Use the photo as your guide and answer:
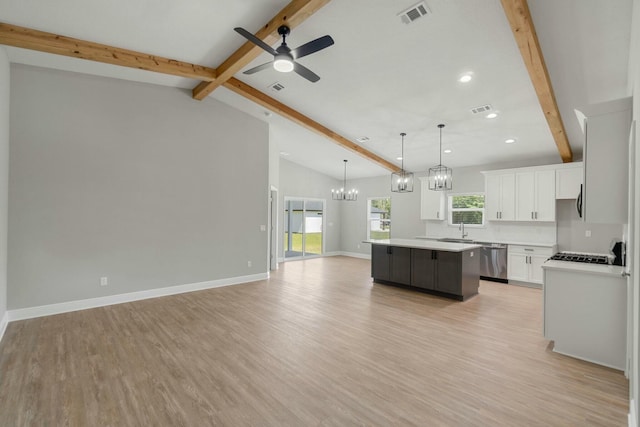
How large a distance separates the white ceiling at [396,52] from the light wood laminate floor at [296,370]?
3130mm

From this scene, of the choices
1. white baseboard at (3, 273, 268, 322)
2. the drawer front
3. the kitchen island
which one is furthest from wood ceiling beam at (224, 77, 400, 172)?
the drawer front

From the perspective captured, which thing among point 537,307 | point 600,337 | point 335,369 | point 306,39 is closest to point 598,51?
point 600,337

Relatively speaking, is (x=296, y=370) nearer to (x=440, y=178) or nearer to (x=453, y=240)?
(x=440, y=178)

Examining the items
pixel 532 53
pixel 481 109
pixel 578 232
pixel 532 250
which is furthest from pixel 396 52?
pixel 578 232

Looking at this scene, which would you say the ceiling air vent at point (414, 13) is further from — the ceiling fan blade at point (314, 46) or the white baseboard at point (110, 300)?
the white baseboard at point (110, 300)

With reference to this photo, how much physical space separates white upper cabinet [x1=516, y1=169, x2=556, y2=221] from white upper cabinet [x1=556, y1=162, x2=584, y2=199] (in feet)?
0.26

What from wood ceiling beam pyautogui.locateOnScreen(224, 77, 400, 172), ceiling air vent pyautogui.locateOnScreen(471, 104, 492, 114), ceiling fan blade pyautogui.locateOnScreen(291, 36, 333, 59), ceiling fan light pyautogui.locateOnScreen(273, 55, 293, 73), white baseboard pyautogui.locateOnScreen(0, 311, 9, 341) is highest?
wood ceiling beam pyautogui.locateOnScreen(224, 77, 400, 172)

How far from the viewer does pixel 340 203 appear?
10812 millimetres

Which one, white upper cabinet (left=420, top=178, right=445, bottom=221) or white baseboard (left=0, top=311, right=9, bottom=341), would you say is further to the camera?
white upper cabinet (left=420, top=178, right=445, bottom=221)

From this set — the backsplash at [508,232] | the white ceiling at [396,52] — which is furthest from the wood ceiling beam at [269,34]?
the backsplash at [508,232]

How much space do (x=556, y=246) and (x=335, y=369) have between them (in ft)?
18.7

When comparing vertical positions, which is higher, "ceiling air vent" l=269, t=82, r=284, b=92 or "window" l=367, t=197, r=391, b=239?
"ceiling air vent" l=269, t=82, r=284, b=92

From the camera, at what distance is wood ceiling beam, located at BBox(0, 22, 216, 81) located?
10.9 feet

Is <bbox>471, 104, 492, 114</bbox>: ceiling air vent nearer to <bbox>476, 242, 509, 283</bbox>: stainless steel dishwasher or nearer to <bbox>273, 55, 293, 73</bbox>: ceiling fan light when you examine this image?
<bbox>476, 242, 509, 283</bbox>: stainless steel dishwasher
